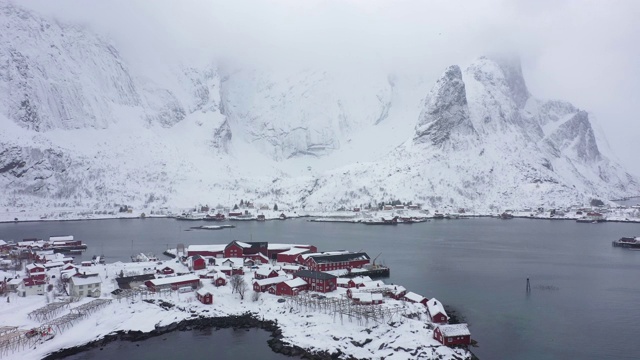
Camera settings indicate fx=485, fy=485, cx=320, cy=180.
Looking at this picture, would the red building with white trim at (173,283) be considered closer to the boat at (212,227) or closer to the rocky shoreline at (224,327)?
the rocky shoreline at (224,327)

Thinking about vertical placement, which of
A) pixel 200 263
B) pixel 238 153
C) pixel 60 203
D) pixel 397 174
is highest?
pixel 238 153

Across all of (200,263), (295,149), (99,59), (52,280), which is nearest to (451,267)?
(200,263)

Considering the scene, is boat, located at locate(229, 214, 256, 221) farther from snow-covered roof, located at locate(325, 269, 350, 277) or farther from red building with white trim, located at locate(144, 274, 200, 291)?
red building with white trim, located at locate(144, 274, 200, 291)

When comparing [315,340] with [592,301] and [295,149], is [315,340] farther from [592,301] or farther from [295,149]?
[295,149]

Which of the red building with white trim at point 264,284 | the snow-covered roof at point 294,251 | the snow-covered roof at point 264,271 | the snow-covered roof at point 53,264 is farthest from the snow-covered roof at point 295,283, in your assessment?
the snow-covered roof at point 53,264

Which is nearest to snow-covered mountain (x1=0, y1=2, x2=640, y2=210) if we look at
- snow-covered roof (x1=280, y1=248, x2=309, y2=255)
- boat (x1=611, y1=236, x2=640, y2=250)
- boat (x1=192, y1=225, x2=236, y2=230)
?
boat (x1=192, y1=225, x2=236, y2=230)

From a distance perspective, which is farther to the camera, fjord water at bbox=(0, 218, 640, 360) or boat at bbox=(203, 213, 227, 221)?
boat at bbox=(203, 213, 227, 221)
